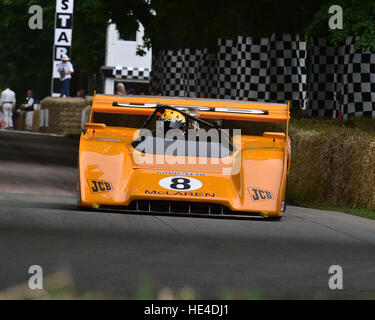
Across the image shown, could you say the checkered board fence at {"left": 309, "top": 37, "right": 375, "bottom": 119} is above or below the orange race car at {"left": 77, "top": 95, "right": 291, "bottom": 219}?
above

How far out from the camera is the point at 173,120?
9.43 m

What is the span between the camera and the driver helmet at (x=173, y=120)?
9.39 meters

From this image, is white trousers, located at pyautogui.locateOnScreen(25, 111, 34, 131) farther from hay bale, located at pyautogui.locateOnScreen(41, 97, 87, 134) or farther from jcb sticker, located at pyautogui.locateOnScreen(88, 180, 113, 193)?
jcb sticker, located at pyautogui.locateOnScreen(88, 180, 113, 193)

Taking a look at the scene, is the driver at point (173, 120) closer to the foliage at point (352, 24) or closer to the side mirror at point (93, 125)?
the side mirror at point (93, 125)

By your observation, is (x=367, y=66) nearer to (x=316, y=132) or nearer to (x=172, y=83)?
(x=316, y=132)

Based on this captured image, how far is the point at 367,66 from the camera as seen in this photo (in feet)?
43.4

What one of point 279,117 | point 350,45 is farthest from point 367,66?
point 279,117

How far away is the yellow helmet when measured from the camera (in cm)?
939

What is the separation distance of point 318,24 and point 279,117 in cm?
498

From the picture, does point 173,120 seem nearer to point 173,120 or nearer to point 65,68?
point 173,120

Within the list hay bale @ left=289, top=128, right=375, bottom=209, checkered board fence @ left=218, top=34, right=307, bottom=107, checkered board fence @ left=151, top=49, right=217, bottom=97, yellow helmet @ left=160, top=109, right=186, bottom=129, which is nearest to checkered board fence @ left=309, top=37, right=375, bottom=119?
checkered board fence @ left=218, top=34, right=307, bottom=107

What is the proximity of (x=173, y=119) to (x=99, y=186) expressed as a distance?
55.8 inches

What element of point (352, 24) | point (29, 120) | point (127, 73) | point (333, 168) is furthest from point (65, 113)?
point (127, 73)

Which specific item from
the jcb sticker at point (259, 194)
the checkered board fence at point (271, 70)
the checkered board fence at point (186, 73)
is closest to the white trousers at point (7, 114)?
the checkered board fence at point (186, 73)
